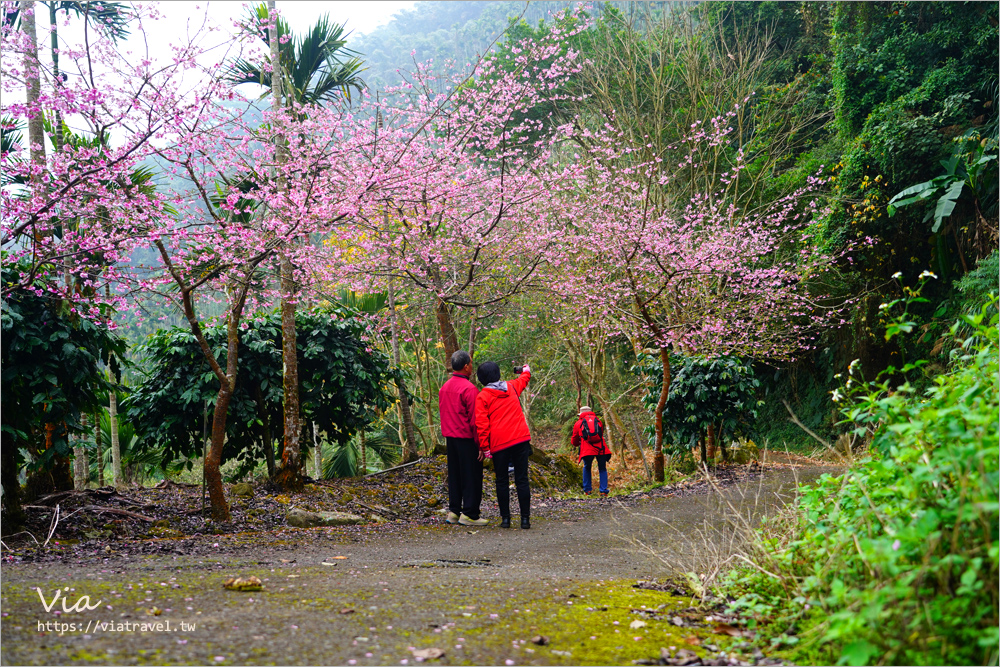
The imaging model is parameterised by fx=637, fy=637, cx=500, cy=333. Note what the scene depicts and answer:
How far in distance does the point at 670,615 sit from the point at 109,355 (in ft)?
17.1

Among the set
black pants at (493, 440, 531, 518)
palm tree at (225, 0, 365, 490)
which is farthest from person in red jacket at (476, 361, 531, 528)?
palm tree at (225, 0, 365, 490)

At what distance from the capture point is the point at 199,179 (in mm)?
5844

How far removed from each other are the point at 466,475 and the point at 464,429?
46cm

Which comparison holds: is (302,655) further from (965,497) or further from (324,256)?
(324,256)

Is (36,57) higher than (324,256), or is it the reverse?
(36,57)

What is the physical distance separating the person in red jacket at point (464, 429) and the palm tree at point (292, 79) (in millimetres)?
1978

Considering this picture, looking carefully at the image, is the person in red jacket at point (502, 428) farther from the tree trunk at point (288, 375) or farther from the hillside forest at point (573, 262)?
the tree trunk at point (288, 375)

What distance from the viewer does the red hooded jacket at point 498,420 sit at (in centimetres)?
583

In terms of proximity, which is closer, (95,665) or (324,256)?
(95,665)

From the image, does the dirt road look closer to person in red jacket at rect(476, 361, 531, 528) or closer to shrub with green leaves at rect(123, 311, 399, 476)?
person in red jacket at rect(476, 361, 531, 528)

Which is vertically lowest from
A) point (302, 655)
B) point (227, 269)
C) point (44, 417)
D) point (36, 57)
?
point (302, 655)

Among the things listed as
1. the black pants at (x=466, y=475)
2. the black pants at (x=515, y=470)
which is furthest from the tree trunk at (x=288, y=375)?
the black pants at (x=515, y=470)

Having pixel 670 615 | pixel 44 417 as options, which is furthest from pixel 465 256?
pixel 670 615

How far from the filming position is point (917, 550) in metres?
2.00
